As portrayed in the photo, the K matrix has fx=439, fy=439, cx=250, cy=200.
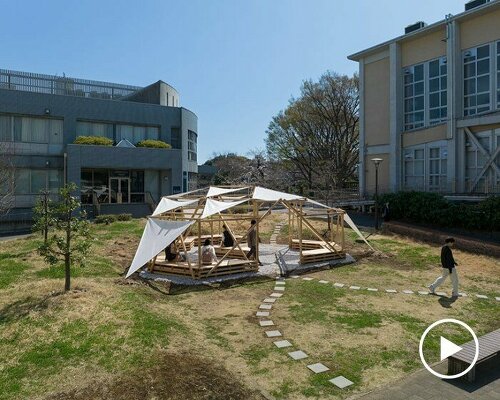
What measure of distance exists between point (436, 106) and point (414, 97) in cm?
206

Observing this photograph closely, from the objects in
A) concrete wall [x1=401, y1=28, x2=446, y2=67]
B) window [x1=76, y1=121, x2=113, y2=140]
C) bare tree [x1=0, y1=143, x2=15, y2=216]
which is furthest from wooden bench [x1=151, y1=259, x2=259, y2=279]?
concrete wall [x1=401, y1=28, x2=446, y2=67]

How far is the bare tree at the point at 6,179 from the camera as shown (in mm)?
22828

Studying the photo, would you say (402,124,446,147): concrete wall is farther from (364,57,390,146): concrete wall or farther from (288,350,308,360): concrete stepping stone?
(288,350,308,360): concrete stepping stone

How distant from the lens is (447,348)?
7.81 meters

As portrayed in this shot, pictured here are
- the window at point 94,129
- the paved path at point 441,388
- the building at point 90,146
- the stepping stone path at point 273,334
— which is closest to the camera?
the paved path at point 441,388

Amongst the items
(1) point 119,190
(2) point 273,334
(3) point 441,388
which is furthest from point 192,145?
(3) point 441,388

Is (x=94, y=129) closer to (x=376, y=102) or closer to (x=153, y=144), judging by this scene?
(x=153, y=144)

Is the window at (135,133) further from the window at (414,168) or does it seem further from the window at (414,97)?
the window at (414,168)

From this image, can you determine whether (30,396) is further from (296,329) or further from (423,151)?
(423,151)

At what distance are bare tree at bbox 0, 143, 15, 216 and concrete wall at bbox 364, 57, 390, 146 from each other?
83.3 ft

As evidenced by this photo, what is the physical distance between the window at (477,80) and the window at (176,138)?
2178 cm

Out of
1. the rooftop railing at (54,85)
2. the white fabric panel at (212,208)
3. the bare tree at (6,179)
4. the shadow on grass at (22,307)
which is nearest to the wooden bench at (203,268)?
the white fabric panel at (212,208)

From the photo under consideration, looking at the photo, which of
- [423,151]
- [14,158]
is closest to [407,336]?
[423,151]

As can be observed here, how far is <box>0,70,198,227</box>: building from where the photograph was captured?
30.4 metres
